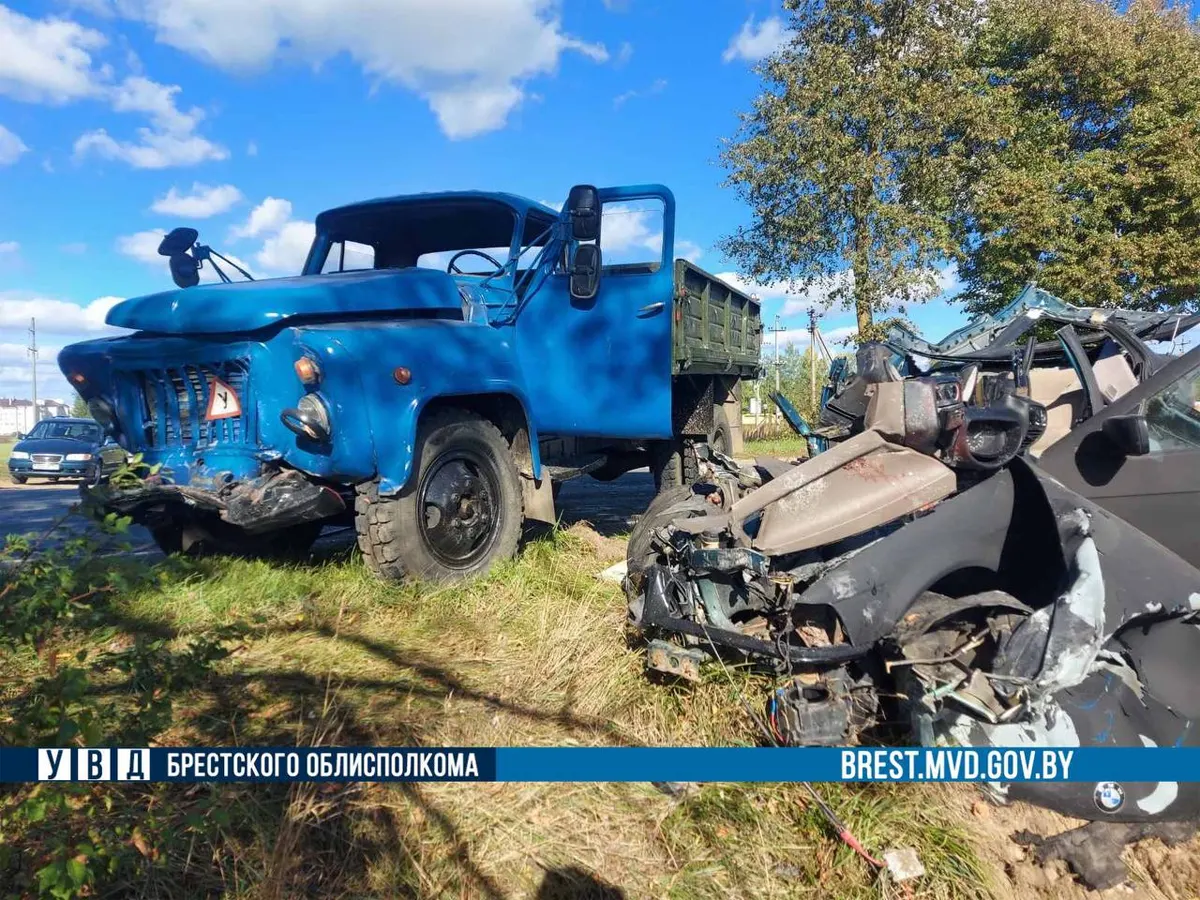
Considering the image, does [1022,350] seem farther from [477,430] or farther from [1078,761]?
[1078,761]

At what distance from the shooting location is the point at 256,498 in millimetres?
3596

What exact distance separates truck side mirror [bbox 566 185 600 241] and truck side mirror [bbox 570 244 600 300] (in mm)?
135

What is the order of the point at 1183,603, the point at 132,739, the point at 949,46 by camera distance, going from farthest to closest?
the point at 949,46 < the point at 1183,603 < the point at 132,739

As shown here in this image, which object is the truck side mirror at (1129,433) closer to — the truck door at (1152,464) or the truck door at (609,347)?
the truck door at (1152,464)

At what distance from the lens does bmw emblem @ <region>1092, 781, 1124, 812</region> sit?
233 centimetres

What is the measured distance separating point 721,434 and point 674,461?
1.20m

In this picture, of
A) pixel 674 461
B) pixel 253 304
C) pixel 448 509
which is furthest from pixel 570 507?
pixel 253 304

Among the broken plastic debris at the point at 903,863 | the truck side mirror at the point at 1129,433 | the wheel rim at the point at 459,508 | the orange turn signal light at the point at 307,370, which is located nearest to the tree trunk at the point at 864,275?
the wheel rim at the point at 459,508

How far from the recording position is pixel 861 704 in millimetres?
2521

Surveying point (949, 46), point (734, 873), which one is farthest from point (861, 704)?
point (949, 46)

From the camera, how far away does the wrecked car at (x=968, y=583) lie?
2.32 meters

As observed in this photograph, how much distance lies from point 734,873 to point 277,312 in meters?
3.16

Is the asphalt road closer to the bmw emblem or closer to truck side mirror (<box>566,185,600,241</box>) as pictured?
→ truck side mirror (<box>566,185,600,241</box>)

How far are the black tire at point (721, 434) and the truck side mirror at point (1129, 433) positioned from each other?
13.7ft
